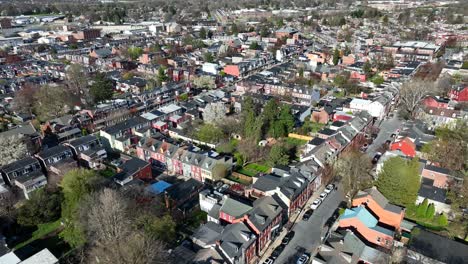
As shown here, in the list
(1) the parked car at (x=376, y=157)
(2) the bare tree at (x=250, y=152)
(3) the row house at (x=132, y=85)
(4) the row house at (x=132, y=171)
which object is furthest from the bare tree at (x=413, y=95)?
(3) the row house at (x=132, y=85)

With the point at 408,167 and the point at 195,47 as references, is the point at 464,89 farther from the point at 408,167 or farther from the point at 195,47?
the point at 195,47

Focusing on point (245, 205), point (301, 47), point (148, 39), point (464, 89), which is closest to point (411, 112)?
point (464, 89)

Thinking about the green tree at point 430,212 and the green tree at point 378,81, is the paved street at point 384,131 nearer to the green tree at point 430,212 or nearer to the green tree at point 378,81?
the green tree at point 430,212

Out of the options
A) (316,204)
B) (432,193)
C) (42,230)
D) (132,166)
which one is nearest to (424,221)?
(432,193)

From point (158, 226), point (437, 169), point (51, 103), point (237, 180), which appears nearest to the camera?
point (158, 226)

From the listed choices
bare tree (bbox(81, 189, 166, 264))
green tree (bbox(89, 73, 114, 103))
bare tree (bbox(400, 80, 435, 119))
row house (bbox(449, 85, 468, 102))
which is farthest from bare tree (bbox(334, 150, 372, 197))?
green tree (bbox(89, 73, 114, 103))

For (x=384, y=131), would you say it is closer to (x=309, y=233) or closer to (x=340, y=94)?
(x=340, y=94)

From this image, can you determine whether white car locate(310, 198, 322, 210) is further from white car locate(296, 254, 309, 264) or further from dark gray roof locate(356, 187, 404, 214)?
white car locate(296, 254, 309, 264)
